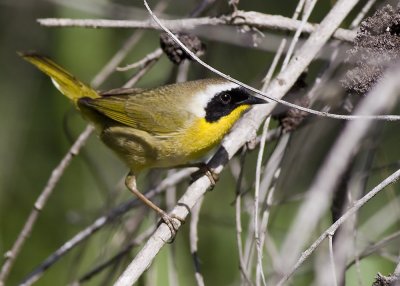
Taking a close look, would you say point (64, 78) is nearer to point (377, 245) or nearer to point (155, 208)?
point (155, 208)

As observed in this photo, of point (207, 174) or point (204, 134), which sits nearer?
point (207, 174)

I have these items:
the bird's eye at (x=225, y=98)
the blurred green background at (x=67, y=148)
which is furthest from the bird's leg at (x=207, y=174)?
the blurred green background at (x=67, y=148)

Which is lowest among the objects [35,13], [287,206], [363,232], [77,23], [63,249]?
[63,249]

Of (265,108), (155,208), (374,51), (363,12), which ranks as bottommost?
(155,208)

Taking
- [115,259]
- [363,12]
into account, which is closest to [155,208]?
[115,259]

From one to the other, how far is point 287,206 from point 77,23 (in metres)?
1.70

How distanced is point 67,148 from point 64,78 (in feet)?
2.99

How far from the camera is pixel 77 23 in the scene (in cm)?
308

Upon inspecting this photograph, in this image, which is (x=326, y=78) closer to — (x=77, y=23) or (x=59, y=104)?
(x=77, y=23)

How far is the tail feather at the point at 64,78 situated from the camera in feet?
12.8

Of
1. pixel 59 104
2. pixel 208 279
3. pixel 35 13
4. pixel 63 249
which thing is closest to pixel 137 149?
pixel 63 249

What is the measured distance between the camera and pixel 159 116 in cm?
364

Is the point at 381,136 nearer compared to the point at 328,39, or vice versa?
the point at 328,39

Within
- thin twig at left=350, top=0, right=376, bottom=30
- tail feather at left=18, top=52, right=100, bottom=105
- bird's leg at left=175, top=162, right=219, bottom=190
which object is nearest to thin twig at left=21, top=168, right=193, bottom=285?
bird's leg at left=175, top=162, right=219, bottom=190
